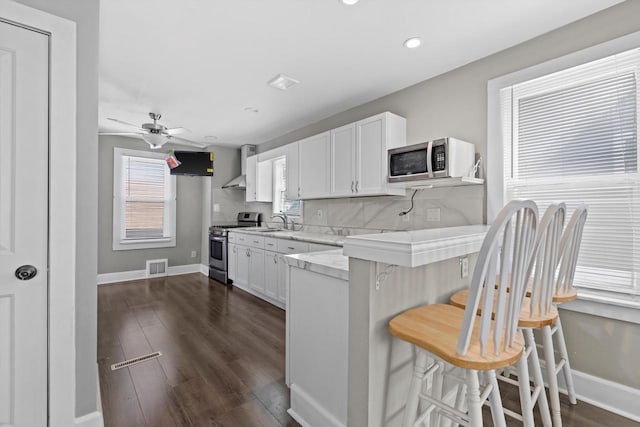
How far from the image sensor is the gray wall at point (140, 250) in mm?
4898

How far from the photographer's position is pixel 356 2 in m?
1.86

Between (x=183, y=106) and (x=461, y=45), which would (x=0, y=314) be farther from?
(x=461, y=45)

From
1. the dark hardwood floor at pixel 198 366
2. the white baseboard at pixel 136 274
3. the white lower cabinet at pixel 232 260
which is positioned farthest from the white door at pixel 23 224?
the white baseboard at pixel 136 274

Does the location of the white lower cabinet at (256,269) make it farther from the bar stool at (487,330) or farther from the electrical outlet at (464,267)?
the bar stool at (487,330)

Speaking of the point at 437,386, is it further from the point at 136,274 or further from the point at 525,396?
the point at 136,274

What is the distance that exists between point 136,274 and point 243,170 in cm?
269

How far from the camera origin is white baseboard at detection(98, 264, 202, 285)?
493 cm

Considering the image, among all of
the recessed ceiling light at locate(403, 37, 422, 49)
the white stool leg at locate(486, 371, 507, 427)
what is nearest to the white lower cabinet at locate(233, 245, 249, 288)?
the recessed ceiling light at locate(403, 37, 422, 49)

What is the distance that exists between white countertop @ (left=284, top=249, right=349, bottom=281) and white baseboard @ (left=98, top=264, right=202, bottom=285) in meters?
4.60

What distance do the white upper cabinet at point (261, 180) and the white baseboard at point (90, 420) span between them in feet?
12.4

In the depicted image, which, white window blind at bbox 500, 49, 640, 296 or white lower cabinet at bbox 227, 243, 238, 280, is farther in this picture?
white lower cabinet at bbox 227, 243, 238, 280

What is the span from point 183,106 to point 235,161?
2.42 metres

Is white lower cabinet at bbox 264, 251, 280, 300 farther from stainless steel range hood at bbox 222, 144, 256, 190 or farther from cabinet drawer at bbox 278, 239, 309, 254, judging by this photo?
stainless steel range hood at bbox 222, 144, 256, 190

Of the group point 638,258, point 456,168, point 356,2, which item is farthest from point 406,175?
point 638,258
